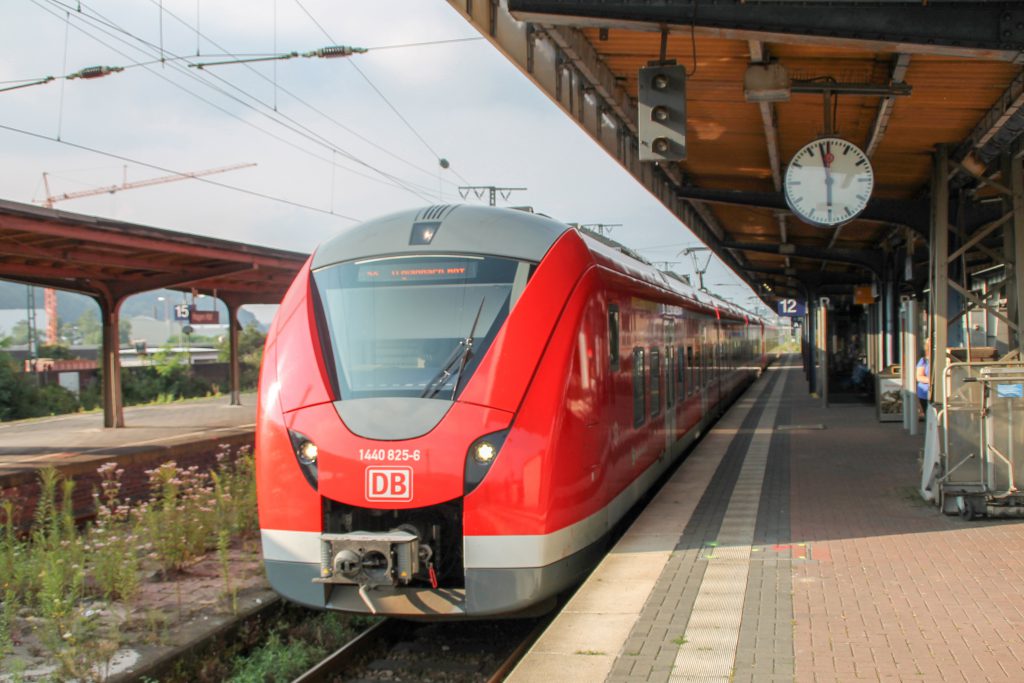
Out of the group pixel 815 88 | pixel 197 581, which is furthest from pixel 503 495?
pixel 815 88

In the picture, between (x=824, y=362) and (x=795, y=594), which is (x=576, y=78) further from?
(x=824, y=362)

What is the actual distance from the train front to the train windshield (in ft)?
0.03

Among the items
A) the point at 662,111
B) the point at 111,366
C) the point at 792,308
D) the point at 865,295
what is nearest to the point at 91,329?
the point at 792,308

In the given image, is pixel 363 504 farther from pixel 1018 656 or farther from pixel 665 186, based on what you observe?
pixel 665 186

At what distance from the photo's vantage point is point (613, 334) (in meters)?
8.38

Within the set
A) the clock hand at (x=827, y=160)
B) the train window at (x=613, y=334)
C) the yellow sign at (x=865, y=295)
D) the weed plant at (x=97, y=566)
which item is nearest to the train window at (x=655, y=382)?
the train window at (x=613, y=334)

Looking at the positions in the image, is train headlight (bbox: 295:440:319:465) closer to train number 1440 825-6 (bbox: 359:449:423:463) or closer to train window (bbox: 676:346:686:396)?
train number 1440 825-6 (bbox: 359:449:423:463)

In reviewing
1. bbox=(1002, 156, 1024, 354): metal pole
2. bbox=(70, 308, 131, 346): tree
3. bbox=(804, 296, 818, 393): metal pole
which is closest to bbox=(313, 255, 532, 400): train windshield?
bbox=(1002, 156, 1024, 354): metal pole

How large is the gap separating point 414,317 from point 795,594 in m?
3.25

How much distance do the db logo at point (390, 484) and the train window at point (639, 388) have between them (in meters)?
3.45

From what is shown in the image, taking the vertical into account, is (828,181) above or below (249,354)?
above

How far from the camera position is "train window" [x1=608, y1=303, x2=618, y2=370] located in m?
8.20

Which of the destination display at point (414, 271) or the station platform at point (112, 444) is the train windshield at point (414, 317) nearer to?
the destination display at point (414, 271)

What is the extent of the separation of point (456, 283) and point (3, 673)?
3.91 metres
